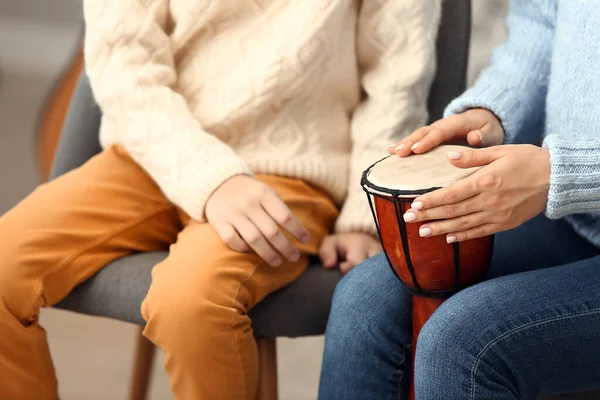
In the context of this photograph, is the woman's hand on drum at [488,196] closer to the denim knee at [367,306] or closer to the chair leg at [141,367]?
the denim knee at [367,306]

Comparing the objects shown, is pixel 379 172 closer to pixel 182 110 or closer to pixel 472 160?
pixel 472 160

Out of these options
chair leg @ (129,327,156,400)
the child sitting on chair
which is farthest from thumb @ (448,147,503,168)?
chair leg @ (129,327,156,400)

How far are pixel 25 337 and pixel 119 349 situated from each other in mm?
835

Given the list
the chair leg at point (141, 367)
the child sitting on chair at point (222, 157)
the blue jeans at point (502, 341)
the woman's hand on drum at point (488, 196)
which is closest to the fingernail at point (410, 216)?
the woman's hand on drum at point (488, 196)

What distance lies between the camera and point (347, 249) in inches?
41.8

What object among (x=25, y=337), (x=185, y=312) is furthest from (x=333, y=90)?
(x=25, y=337)

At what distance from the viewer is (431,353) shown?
2.62ft

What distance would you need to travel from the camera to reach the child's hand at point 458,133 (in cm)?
91

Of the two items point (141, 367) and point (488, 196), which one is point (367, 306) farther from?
point (141, 367)

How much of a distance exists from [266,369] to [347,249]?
199mm

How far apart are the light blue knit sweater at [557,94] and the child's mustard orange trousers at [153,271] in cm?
29

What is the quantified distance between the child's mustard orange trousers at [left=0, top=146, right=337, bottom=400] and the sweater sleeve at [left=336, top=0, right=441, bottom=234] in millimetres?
84

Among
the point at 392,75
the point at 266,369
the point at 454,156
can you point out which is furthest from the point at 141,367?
the point at 454,156

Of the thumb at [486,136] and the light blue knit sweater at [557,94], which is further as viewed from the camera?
the thumb at [486,136]
